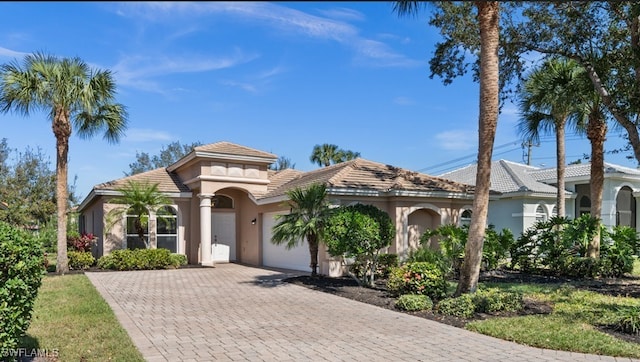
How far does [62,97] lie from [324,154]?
28435 mm

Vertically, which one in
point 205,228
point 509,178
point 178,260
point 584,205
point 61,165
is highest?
point 61,165

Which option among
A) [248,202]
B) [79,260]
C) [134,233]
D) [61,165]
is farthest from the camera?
[248,202]

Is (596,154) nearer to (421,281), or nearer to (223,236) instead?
(421,281)

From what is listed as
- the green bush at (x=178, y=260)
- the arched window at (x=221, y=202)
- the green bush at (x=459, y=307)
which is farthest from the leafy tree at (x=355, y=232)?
the arched window at (x=221, y=202)

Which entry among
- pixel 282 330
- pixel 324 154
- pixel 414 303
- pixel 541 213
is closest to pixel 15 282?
pixel 282 330

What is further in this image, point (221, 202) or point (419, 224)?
point (221, 202)

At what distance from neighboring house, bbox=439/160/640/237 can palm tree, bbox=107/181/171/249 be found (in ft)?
51.9

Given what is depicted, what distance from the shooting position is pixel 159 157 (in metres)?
58.0

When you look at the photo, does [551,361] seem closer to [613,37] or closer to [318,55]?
[318,55]

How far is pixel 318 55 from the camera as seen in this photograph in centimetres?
509

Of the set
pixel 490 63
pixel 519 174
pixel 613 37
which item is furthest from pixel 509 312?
pixel 519 174

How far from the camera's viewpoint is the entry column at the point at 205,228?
21.4 metres

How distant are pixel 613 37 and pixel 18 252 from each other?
48.8ft

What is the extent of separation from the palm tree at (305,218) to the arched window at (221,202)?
9445 millimetres
